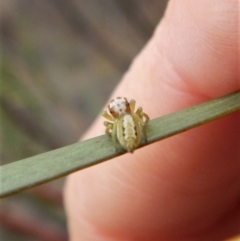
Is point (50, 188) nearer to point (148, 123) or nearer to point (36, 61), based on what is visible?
point (36, 61)

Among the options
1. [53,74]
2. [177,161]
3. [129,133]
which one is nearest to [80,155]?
[129,133]

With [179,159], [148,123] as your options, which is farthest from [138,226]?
[148,123]

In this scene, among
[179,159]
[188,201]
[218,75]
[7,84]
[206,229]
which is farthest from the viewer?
[7,84]

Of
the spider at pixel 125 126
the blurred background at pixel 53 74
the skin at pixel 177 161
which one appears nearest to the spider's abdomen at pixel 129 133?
→ the spider at pixel 125 126

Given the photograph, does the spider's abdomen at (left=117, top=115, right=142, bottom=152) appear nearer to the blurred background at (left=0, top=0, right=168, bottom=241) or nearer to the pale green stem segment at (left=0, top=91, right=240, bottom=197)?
the pale green stem segment at (left=0, top=91, right=240, bottom=197)

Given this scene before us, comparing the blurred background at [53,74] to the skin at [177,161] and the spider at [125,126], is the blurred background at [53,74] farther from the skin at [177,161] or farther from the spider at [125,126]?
the spider at [125,126]

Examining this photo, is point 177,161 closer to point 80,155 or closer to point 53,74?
point 80,155

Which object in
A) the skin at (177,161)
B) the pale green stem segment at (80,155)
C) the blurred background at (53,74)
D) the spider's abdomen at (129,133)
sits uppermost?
the blurred background at (53,74)
